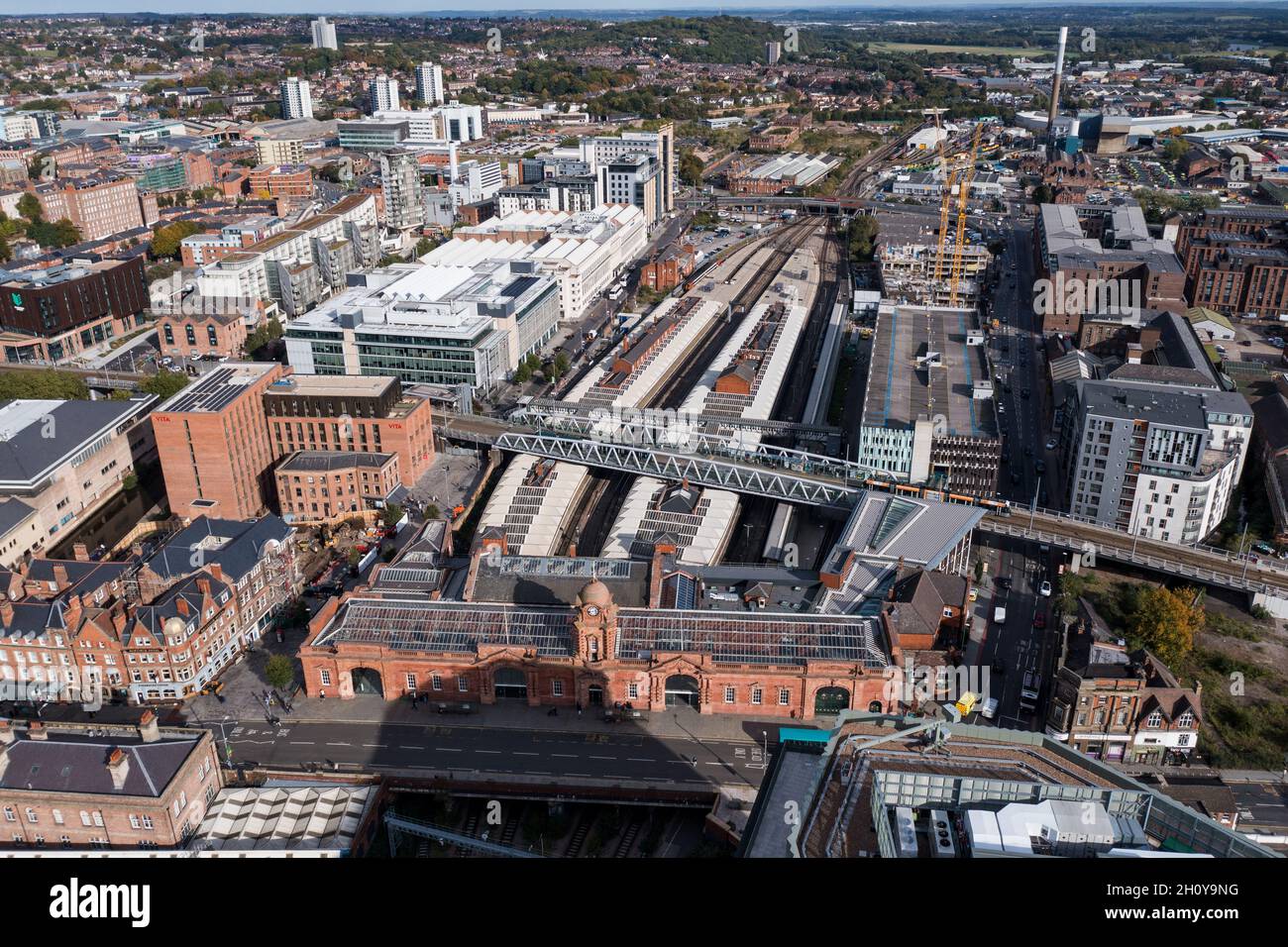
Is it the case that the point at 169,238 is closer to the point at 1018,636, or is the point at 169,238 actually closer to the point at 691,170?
the point at 691,170

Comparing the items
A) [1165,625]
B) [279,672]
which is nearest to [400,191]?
[279,672]

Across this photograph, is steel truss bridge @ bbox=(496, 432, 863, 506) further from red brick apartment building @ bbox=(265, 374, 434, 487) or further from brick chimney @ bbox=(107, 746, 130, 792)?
brick chimney @ bbox=(107, 746, 130, 792)

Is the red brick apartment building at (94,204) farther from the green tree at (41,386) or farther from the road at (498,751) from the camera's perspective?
the road at (498,751)

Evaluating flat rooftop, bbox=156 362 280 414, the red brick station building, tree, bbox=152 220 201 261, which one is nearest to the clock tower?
the red brick station building

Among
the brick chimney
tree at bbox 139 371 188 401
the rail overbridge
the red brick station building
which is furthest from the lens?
tree at bbox 139 371 188 401

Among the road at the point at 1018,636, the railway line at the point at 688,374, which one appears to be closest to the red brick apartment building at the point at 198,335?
the railway line at the point at 688,374

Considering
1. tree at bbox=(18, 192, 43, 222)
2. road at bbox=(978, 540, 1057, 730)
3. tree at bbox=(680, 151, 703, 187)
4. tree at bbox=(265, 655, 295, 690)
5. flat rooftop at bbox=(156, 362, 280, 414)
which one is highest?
tree at bbox=(18, 192, 43, 222)
